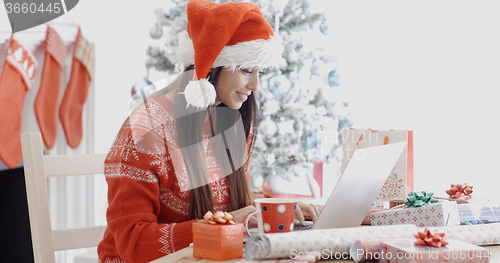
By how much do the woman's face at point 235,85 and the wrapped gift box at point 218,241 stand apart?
585mm

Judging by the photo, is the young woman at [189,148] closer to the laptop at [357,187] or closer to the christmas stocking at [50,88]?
the laptop at [357,187]

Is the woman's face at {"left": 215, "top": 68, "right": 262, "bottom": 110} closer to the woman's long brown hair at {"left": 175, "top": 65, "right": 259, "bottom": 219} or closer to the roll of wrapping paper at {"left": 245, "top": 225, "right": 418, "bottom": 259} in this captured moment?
the woman's long brown hair at {"left": 175, "top": 65, "right": 259, "bottom": 219}

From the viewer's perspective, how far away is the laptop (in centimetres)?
75

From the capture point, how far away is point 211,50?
44.2 inches

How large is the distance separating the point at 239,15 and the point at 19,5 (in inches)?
69.5

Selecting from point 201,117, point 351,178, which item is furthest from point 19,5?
point 351,178

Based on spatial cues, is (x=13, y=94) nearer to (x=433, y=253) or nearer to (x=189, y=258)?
(x=189, y=258)

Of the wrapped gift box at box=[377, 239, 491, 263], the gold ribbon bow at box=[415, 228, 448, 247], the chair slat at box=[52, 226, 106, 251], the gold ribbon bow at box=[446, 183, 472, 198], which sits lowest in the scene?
the chair slat at box=[52, 226, 106, 251]

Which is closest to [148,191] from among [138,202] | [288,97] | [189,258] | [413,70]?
[138,202]

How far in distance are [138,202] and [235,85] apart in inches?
17.2

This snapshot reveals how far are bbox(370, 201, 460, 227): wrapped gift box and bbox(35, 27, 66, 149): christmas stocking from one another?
81.9 inches

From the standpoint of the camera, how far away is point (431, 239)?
65 centimetres

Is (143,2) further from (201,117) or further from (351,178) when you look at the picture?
(351,178)

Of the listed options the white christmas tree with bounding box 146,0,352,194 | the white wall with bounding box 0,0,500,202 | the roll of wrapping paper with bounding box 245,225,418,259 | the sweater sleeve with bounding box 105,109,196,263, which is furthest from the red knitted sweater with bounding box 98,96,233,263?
the white wall with bounding box 0,0,500,202
